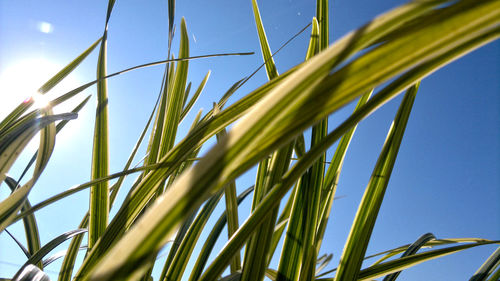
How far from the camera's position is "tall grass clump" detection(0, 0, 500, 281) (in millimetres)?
114

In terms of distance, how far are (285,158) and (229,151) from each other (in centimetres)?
20

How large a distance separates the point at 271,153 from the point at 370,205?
246 mm

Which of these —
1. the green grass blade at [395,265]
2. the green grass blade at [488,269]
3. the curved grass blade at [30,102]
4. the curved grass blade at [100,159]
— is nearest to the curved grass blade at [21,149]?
the curved grass blade at [100,159]

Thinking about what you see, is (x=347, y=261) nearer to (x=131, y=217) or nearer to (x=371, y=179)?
(x=371, y=179)

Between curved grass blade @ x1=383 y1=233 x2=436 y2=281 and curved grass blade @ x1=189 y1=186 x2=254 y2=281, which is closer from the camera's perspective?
curved grass blade @ x1=189 y1=186 x2=254 y2=281

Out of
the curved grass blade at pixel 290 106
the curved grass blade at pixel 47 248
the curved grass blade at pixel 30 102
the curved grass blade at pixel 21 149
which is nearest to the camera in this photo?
the curved grass blade at pixel 290 106

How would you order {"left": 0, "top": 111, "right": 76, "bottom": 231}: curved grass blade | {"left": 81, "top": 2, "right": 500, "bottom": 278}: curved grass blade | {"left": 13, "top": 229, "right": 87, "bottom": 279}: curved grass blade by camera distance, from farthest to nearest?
{"left": 13, "top": 229, "right": 87, "bottom": 279}: curved grass blade → {"left": 0, "top": 111, "right": 76, "bottom": 231}: curved grass blade → {"left": 81, "top": 2, "right": 500, "bottom": 278}: curved grass blade

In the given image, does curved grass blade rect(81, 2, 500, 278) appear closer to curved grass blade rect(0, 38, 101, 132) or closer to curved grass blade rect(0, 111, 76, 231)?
curved grass blade rect(0, 111, 76, 231)

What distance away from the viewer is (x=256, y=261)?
288 mm

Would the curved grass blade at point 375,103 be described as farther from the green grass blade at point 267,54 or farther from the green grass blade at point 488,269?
the green grass blade at point 488,269

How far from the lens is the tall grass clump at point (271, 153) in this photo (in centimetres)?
11

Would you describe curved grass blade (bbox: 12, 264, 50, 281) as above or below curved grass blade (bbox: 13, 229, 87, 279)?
below

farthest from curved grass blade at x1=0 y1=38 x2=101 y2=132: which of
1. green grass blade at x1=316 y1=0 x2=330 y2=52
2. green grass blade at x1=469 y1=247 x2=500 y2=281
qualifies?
green grass blade at x1=469 y1=247 x2=500 y2=281

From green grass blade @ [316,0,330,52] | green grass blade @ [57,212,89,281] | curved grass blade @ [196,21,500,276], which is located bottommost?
green grass blade @ [57,212,89,281]
